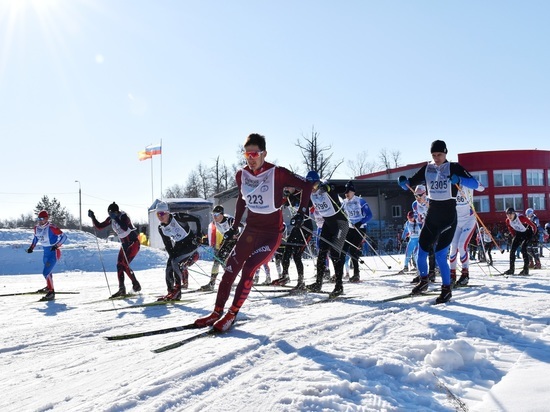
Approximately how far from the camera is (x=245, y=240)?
532cm

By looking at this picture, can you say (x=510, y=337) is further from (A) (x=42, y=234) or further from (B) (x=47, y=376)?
(A) (x=42, y=234)

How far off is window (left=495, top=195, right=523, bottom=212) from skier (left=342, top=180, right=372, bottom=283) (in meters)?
39.3

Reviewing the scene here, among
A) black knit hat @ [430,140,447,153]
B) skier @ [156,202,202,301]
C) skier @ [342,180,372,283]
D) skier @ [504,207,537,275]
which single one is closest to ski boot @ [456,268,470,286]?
skier @ [342,180,372,283]

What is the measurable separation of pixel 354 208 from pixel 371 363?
870 centimetres

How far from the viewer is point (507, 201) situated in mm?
47062

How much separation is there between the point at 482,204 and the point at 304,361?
48134mm

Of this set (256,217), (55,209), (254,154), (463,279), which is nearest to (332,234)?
(463,279)

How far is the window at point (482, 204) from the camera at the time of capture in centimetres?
4700

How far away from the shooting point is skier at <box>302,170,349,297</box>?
307 inches

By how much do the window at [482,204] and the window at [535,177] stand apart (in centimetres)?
462

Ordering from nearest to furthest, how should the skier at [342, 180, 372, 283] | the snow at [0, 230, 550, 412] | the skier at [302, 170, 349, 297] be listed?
the snow at [0, 230, 550, 412]
the skier at [302, 170, 349, 297]
the skier at [342, 180, 372, 283]

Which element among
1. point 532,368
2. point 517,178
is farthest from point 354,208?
point 517,178

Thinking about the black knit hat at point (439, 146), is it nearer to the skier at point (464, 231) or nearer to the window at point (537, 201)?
the skier at point (464, 231)

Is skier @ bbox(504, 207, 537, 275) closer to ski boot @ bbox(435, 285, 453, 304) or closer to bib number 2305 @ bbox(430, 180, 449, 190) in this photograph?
bib number 2305 @ bbox(430, 180, 449, 190)
